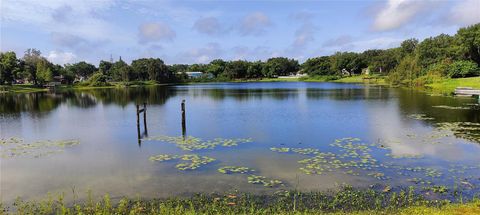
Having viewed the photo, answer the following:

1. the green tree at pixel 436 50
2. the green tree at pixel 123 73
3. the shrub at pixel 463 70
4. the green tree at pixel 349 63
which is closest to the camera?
the shrub at pixel 463 70

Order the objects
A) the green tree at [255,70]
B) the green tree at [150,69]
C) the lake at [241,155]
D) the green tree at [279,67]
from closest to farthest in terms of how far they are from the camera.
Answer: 1. the lake at [241,155]
2. the green tree at [150,69]
3. the green tree at [255,70]
4. the green tree at [279,67]

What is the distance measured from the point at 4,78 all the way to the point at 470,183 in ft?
352

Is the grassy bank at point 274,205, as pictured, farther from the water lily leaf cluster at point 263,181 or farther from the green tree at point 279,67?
the green tree at point 279,67

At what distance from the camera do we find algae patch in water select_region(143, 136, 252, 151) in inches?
732

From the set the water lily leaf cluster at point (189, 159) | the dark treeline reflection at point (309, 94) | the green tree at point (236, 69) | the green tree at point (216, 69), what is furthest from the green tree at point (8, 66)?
the water lily leaf cluster at point (189, 159)

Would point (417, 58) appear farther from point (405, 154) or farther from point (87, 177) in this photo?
point (87, 177)

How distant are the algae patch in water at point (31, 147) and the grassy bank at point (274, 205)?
317 inches

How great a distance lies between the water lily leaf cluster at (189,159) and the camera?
14625 mm

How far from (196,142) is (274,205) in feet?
34.0

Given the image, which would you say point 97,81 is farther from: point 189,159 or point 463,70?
point 189,159

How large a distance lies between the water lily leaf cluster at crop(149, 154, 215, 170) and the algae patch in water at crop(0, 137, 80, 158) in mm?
6201

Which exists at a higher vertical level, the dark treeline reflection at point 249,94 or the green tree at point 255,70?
the green tree at point 255,70

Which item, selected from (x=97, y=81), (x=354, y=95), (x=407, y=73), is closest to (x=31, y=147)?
(x=354, y=95)

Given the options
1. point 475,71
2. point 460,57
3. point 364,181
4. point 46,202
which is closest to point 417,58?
point 460,57
